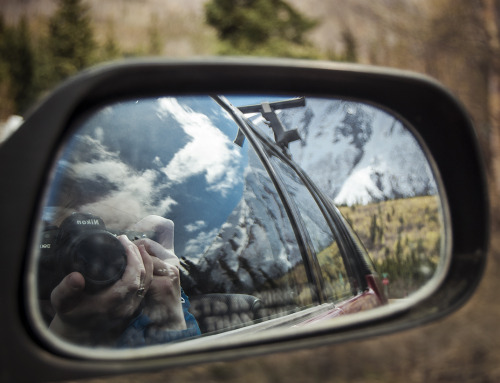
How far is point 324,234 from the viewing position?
1.83 meters

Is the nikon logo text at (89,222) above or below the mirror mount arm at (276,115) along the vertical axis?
below

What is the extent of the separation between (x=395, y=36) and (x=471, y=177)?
2541cm

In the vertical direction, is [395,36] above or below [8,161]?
above

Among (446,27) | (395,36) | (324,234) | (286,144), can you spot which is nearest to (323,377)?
(324,234)

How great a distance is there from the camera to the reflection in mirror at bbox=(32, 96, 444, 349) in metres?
1.41

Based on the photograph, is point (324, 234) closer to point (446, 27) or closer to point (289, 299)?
point (289, 299)

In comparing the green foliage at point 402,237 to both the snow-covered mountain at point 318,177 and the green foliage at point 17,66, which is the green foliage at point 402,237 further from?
the green foliage at point 17,66

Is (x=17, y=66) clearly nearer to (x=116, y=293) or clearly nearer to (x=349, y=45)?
(x=349, y=45)

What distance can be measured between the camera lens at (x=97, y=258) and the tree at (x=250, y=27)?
32403 mm

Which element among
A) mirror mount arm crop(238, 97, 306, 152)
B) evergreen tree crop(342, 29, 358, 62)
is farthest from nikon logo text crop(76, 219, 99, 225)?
evergreen tree crop(342, 29, 358, 62)

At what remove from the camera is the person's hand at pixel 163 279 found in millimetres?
1444

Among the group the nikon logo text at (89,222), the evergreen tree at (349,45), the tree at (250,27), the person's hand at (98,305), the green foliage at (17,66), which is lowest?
the person's hand at (98,305)

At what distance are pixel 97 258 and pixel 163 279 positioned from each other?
0.20m

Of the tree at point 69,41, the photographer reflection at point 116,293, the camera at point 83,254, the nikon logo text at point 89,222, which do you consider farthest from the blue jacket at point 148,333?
the tree at point 69,41
